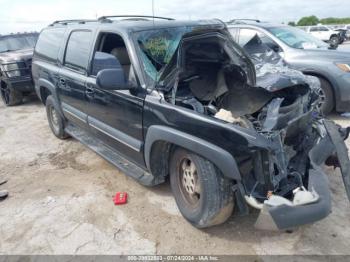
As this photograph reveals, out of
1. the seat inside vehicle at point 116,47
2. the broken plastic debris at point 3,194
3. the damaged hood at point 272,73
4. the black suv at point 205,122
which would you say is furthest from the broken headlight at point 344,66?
the broken plastic debris at point 3,194

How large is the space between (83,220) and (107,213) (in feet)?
0.81

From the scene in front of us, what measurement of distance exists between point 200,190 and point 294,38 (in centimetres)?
491

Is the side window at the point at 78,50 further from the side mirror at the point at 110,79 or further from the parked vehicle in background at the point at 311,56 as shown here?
the parked vehicle in background at the point at 311,56

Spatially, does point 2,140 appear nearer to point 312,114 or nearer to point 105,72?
point 105,72

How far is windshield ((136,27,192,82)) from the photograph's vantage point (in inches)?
128

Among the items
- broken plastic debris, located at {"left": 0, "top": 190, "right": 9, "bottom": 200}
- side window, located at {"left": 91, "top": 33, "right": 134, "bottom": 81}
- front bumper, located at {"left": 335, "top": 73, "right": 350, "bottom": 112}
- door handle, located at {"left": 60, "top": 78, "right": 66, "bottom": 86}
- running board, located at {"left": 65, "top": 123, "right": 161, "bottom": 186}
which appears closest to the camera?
running board, located at {"left": 65, "top": 123, "right": 161, "bottom": 186}

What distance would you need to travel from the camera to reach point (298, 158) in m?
2.92

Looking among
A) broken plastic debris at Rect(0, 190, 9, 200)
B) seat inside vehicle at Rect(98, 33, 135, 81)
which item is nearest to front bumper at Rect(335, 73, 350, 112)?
seat inside vehicle at Rect(98, 33, 135, 81)

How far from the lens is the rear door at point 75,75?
13.5ft

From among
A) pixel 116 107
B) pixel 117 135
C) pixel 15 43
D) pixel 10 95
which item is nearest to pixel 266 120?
pixel 116 107

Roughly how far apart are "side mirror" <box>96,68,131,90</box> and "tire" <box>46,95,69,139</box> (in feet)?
8.18

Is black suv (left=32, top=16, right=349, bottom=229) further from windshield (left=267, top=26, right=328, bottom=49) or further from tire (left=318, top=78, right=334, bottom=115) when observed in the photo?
windshield (left=267, top=26, right=328, bottom=49)

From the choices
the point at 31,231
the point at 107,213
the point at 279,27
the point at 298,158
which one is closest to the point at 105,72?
the point at 107,213

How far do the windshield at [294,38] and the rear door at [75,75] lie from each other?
150 inches
